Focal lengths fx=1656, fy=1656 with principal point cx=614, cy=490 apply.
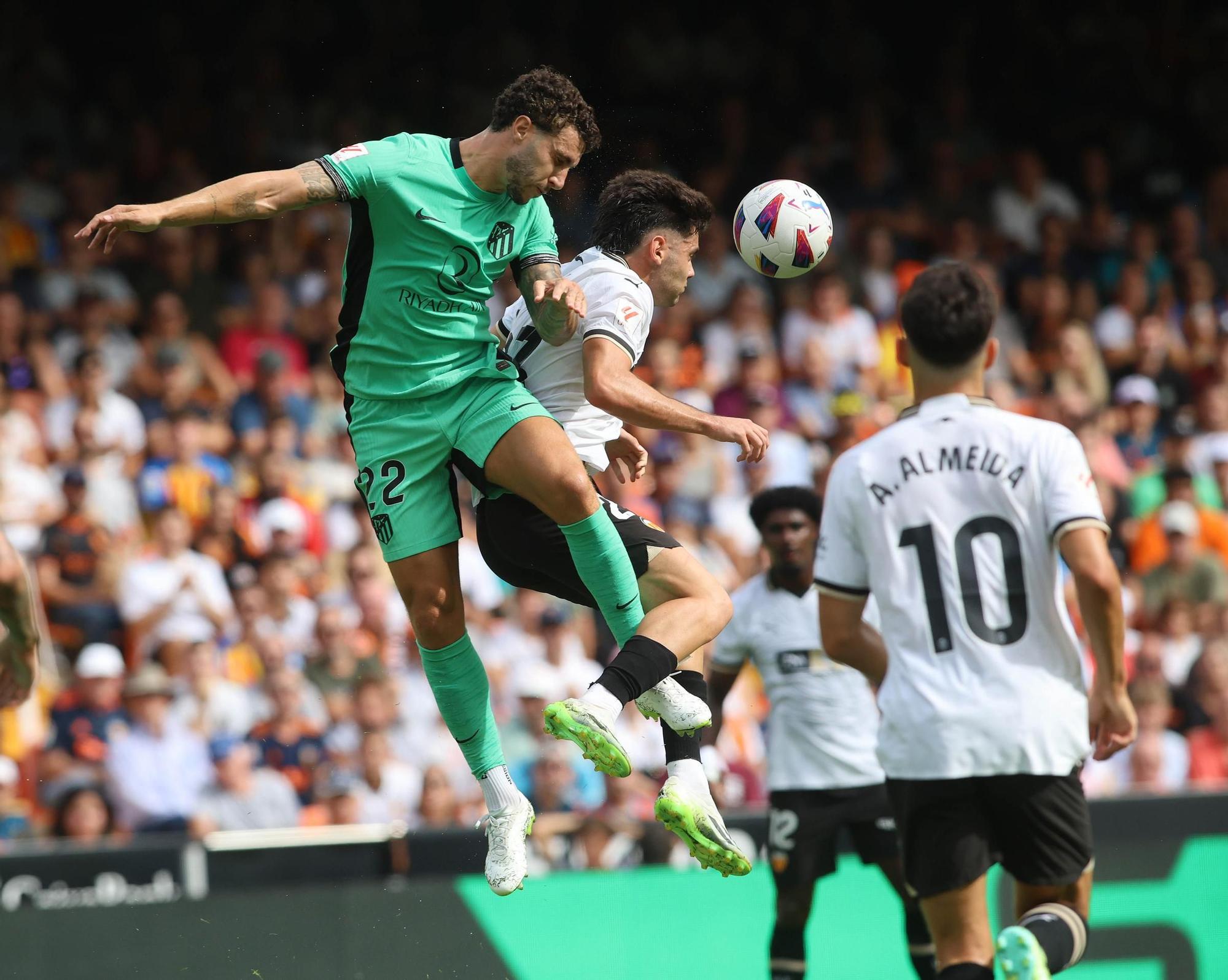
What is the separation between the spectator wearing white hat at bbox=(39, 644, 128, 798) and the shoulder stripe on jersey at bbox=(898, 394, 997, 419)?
610 centimetres

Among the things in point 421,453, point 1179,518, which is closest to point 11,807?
point 421,453

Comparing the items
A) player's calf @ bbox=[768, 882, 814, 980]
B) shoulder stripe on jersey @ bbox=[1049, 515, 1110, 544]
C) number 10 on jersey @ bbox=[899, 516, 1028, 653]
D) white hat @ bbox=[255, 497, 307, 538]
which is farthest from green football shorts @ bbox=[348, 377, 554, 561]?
white hat @ bbox=[255, 497, 307, 538]

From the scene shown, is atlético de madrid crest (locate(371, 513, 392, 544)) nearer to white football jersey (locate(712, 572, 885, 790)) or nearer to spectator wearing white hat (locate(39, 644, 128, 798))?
white football jersey (locate(712, 572, 885, 790))

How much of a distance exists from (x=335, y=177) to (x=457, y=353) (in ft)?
2.58

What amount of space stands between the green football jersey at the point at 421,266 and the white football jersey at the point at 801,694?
9.16 feet

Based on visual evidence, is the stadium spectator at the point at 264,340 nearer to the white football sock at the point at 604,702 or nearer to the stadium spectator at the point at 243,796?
the stadium spectator at the point at 243,796

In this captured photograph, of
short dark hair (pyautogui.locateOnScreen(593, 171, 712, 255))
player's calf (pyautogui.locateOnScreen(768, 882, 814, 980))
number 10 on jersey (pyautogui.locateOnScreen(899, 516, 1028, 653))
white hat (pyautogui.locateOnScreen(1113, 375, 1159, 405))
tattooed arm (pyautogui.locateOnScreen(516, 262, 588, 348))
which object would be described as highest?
white hat (pyautogui.locateOnScreen(1113, 375, 1159, 405))

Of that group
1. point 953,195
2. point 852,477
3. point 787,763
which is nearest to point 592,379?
point 852,477

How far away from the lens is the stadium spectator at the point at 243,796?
9539mm

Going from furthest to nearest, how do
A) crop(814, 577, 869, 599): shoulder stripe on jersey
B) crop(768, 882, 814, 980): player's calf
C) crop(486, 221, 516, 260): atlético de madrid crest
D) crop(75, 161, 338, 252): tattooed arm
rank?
crop(768, 882, 814, 980): player's calf → crop(486, 221, 516, 260): atlético de madrid crest → crop(75, 161, 338, 252): tattooed arm → crop(814, 577, 869, 599): shoulder stripe on jersey

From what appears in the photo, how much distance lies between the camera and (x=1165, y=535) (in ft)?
41.2

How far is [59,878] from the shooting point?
332 inches

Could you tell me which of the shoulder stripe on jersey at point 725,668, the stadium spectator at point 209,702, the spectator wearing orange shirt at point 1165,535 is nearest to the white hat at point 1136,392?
the spectator wearing orange shirt at point 1165,535

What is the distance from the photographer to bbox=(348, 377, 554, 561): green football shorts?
19.7 ft
